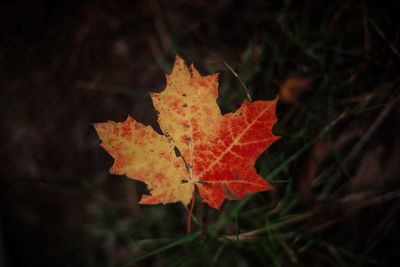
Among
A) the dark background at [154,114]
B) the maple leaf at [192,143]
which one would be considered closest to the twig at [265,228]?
the dark background at [154,114]

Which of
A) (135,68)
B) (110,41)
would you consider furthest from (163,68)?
(110,41)

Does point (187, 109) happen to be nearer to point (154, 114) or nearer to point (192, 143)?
point (192, 143)

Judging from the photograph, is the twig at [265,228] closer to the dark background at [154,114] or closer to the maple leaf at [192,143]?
the dark background at [154,114]

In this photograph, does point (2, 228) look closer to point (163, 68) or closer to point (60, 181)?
point (60, 181)

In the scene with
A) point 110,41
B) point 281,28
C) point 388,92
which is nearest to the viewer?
point 388,92

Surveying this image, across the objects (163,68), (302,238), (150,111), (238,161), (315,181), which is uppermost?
(163,68)

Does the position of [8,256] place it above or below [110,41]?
below

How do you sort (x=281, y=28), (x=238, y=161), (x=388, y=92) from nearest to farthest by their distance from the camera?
(x=238, y=161), (x=388, y=92), (x=281, y=28)
